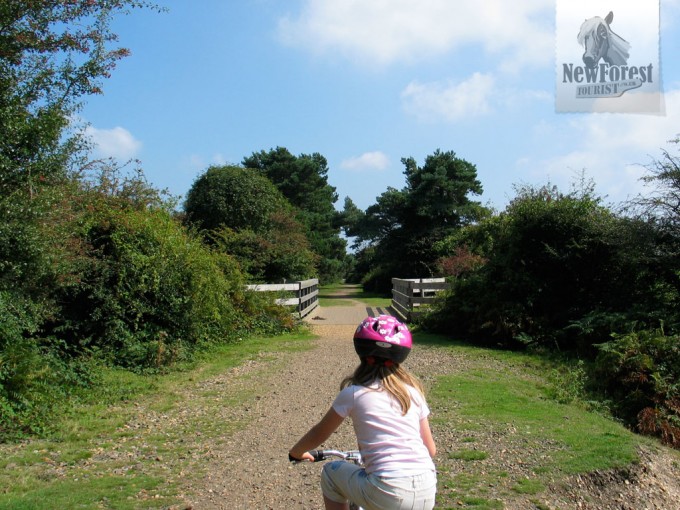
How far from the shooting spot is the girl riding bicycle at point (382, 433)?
307 cm

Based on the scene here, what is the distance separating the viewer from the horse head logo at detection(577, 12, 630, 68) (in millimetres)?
11477

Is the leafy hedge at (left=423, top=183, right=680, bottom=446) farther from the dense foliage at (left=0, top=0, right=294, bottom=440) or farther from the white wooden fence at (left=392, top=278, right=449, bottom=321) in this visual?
the dense foliage at (left=0, top=0, right=294, bottom=440)

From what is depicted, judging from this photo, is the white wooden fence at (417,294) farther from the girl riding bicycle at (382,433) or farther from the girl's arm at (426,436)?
the girl riding bicycle at (382,433)

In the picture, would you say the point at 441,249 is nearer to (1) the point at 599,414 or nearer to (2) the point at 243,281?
(2) the point at 243,281

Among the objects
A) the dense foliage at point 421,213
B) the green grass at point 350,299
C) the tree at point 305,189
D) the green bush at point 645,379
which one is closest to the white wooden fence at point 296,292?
the green grass at point 350,299

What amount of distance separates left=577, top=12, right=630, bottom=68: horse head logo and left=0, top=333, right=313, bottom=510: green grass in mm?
8569

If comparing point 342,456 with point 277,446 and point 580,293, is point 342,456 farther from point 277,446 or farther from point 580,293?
point 580,293

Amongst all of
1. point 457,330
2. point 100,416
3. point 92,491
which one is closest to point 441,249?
point 457,330

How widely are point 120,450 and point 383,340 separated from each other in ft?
14.5

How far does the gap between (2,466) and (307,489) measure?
9.54 feet

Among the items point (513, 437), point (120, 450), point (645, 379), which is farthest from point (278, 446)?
point (645, 379)

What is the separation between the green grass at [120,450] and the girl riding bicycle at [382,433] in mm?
2470

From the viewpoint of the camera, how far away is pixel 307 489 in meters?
5.51

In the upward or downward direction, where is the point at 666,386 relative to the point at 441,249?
downward
